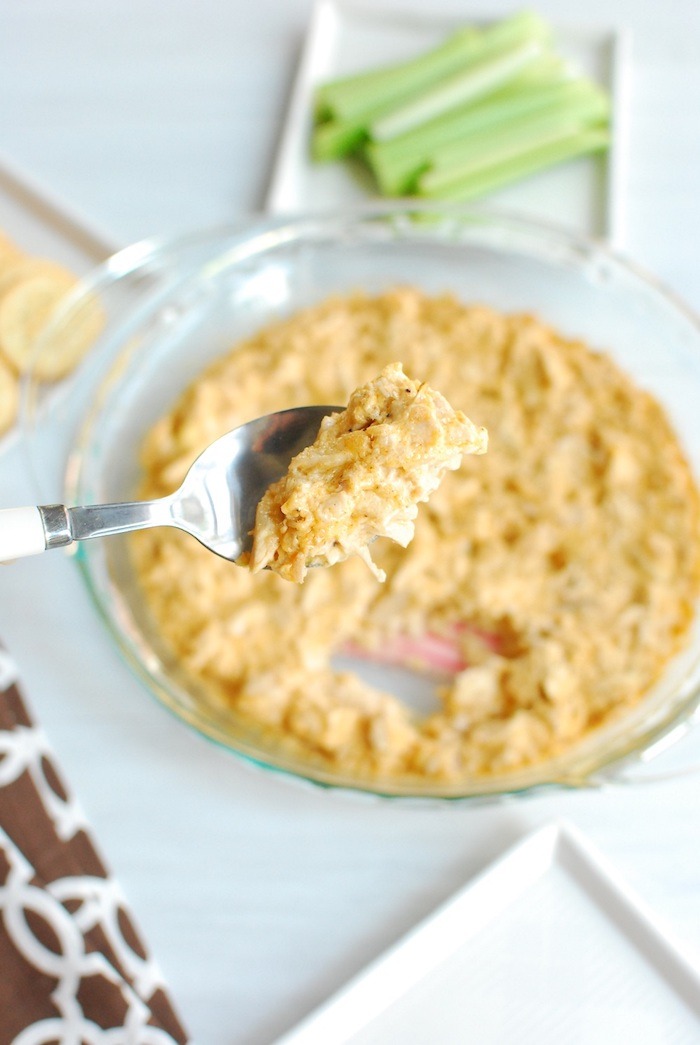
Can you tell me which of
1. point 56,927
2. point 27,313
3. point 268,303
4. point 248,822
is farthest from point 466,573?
point 27,313

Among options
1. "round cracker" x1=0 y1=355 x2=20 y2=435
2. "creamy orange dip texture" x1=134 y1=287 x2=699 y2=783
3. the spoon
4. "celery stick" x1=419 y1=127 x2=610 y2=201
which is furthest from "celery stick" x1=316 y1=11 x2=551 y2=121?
the spoon

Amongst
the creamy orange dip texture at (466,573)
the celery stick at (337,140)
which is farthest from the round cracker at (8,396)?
the celery stick at (337,140)

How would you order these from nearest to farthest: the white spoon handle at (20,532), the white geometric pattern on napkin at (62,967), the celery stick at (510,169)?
the white spoon handle at (20,532) < the white geometric pattern on napkin at (62,967) < the celery stick at (510,169)

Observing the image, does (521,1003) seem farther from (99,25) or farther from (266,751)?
(99,25)

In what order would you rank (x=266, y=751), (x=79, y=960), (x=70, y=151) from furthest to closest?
(x=70, y=151)
(x=266, y=751)
(x=79, y=960)

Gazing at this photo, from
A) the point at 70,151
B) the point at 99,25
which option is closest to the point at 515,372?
the point at 70,151

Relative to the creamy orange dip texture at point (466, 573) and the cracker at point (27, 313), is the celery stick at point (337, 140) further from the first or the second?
the cracker at point (27, 313)
